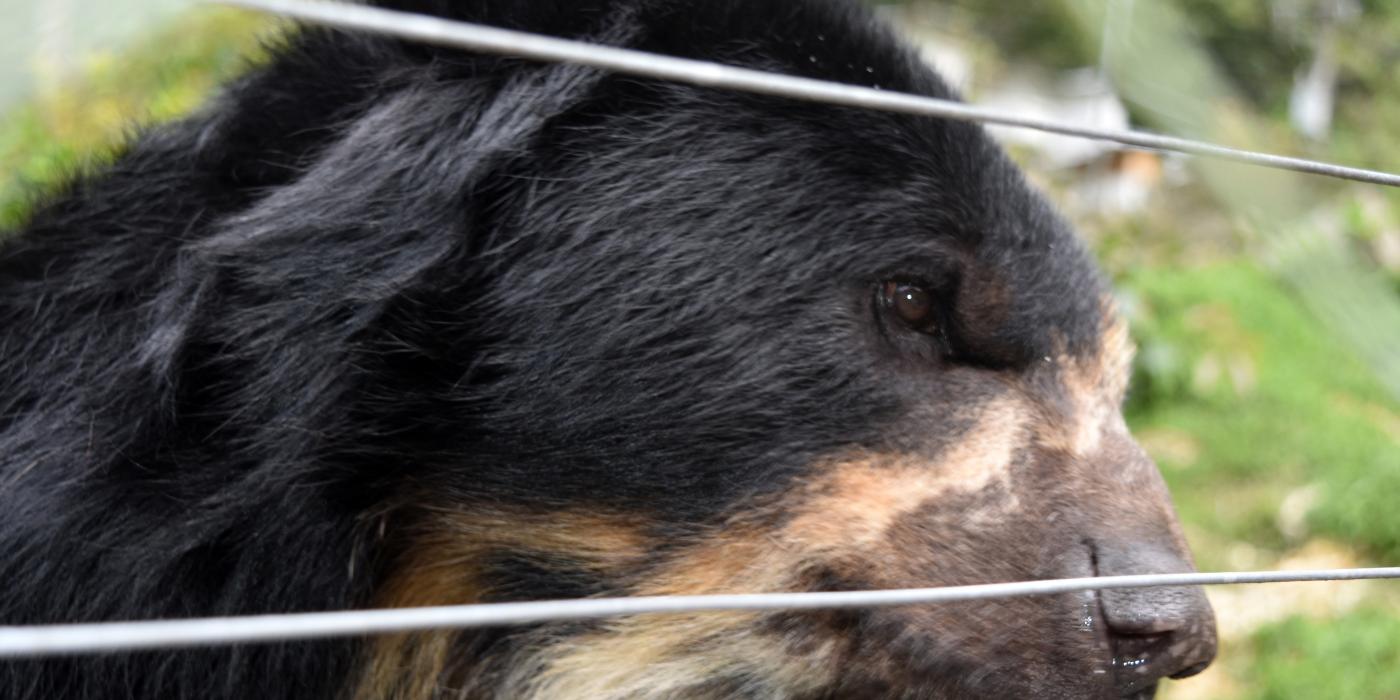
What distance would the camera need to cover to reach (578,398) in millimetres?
2088

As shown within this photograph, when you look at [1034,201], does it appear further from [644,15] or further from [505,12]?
[505,12]

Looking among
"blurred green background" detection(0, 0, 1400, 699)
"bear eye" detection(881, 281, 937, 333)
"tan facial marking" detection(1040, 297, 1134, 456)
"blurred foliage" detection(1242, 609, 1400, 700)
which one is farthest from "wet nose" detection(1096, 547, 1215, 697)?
"blurred foliage" detection(1242, 609, 1400, 700)

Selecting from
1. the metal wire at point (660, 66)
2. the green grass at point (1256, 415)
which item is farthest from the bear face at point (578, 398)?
the green grass at point (1256, 415)

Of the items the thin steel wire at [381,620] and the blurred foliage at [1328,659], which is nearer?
the thin steel wire at [381,620]

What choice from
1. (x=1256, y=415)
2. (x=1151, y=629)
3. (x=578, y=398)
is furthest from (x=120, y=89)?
(x=1151, y=629)

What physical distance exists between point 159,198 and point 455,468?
0.70 metres

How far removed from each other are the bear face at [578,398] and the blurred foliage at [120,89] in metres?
2.61

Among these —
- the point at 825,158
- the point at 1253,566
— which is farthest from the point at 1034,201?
the point at 1253,566

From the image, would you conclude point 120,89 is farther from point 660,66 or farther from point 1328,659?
point 660,66

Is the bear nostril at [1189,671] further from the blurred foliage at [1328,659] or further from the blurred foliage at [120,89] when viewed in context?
the blurred foliage at [120,89]

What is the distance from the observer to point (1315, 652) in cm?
455

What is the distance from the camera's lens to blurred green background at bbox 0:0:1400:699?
143 inches

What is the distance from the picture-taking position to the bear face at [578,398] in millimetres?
2029

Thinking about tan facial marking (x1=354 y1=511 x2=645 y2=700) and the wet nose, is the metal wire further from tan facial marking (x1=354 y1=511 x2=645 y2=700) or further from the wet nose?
tan facial marking (x1=354 y1=511 x2=645 y2=700)
